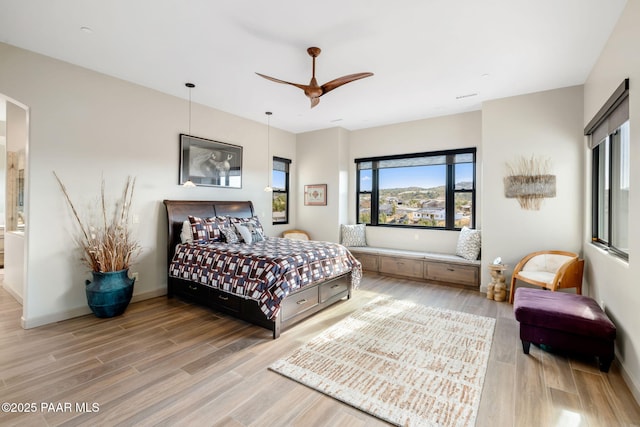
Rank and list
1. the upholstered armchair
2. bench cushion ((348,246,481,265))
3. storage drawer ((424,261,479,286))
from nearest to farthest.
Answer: the upholstered armchair < storage drawer ((424,261,479,286)) < bench cushion ((348,246,481,265))

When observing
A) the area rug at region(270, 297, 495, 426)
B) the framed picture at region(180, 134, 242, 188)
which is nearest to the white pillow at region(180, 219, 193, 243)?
the framed picture at region(180, 134, 242, 188)

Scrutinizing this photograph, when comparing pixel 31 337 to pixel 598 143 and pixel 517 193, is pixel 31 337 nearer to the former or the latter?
pixel 517 193

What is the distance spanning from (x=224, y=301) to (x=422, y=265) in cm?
335

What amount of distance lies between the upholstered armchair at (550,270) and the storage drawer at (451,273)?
0.64 m

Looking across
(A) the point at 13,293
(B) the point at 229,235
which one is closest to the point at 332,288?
(B) the point at 229,235

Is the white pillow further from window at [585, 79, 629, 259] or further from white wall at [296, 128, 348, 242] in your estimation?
window at [585, 79, 629, 259]

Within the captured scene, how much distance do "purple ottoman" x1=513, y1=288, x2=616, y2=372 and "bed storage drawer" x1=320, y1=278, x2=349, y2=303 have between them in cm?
199

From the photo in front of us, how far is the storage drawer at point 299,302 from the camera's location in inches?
124

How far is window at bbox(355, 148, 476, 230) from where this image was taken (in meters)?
5.27

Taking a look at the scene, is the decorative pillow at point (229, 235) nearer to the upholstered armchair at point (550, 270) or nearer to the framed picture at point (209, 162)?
the framed picture at point (209, 162)

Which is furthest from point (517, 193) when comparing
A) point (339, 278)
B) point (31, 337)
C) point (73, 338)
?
point (31, 337)

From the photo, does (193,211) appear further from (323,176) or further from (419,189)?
(419,189)

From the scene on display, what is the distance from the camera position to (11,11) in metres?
2.48

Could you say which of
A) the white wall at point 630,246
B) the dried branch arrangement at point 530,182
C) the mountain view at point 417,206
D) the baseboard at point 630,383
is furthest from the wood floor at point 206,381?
the mountain view at point 417,206
